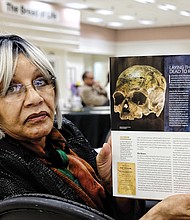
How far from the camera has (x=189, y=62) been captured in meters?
0.69

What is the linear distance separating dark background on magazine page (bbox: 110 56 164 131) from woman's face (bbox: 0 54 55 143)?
0.16 meters

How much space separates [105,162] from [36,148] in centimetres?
15

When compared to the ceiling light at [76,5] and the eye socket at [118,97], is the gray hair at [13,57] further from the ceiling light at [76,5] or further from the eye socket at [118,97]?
the ceiling light at [76,5]

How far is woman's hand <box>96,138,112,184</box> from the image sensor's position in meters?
0.82

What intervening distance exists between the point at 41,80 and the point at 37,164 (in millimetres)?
181

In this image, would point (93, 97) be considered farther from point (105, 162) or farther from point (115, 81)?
point (115, 81)

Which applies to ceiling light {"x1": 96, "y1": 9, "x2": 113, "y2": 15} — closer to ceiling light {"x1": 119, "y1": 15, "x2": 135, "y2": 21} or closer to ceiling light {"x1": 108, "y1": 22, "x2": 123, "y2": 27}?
ceiling light {"x1": 119, "y1": 15, "x2": 135, "y2": 21}

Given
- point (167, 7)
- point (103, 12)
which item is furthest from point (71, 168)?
point (103, 12)

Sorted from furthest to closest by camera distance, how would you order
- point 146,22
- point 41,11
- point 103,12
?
point 146,22, point 103,12, point 41,11

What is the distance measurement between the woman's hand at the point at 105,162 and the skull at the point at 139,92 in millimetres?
100

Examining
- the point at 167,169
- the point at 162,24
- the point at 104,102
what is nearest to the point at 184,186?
the point at 167,169

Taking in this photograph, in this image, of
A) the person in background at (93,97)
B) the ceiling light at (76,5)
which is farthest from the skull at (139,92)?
the ceiling light at (76,5)

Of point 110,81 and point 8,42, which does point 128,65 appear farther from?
point 8,42

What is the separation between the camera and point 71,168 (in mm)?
905
